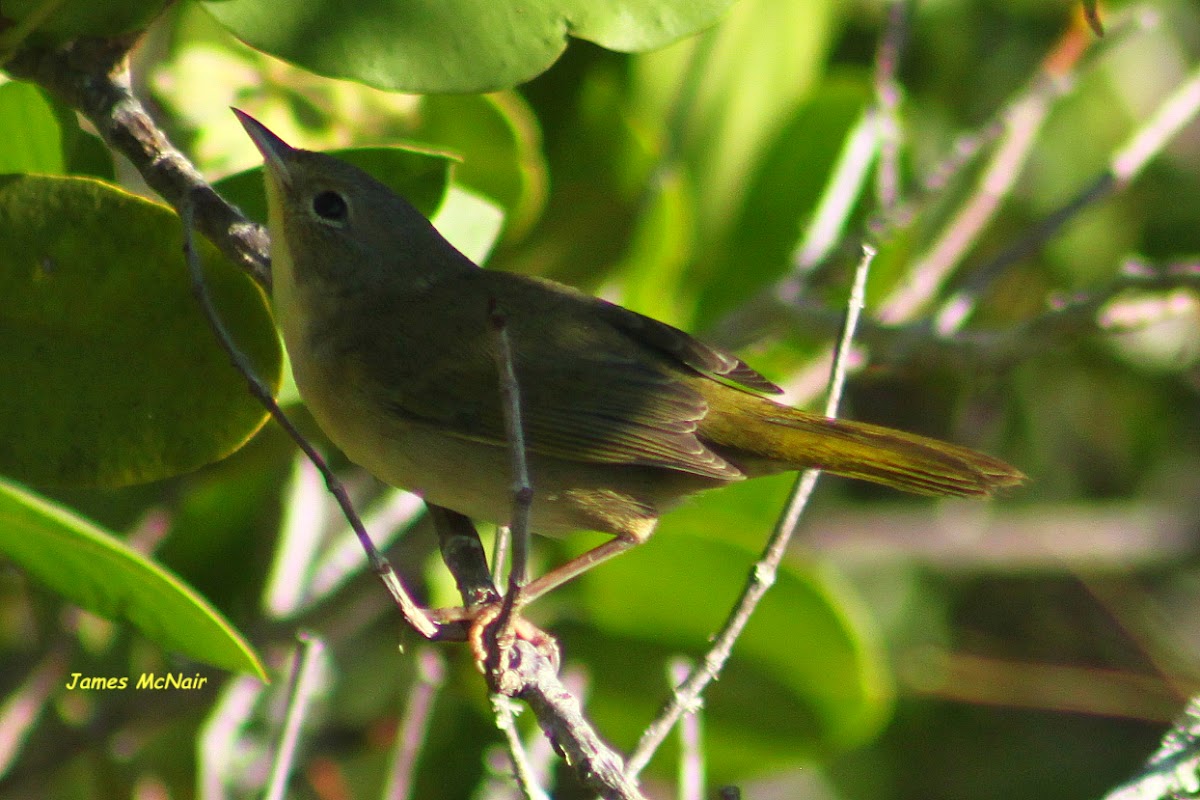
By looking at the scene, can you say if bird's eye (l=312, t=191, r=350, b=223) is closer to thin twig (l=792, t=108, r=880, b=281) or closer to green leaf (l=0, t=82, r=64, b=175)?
green leaf (l=0, t=82, r=64, b=175)

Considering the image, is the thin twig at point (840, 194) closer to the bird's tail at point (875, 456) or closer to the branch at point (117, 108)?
the bird's tail at point (875, 456)

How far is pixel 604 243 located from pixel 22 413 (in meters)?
1.46

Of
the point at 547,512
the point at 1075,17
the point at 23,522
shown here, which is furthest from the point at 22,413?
the point at 1075,17

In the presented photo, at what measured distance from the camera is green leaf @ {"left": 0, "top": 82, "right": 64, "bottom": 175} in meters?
2.35

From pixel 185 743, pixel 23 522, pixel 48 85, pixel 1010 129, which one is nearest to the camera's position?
pixel 23 522

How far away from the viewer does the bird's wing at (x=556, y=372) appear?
9.60ft

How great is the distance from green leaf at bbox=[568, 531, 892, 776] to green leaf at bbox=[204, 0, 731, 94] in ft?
3.78

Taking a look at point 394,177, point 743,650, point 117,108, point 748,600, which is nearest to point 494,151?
point 394,177

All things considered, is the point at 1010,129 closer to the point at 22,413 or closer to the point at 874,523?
the point at 874,523

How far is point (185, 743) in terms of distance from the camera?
11.6ft

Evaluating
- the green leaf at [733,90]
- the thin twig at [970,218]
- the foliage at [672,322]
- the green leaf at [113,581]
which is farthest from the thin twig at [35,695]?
the thin twig at [970,218]

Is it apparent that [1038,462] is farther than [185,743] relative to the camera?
Yes

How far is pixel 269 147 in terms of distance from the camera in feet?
8.85

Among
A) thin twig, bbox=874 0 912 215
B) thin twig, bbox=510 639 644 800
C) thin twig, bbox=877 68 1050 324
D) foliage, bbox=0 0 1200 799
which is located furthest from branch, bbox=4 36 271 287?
thin twig, bbox=877 68 1050 324
